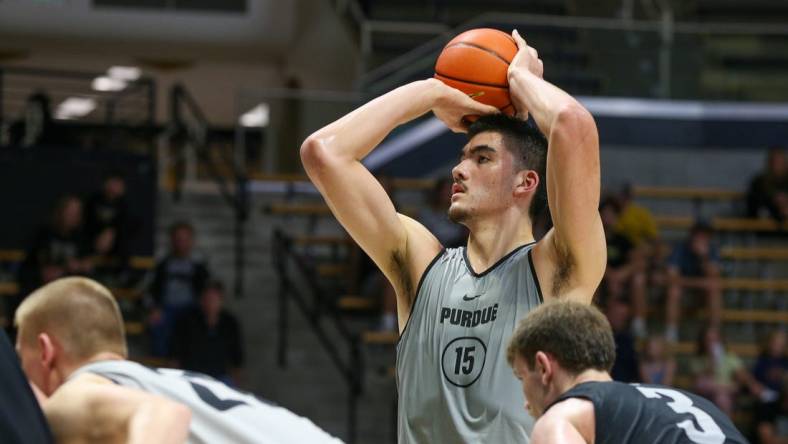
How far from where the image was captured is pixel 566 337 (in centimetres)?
352

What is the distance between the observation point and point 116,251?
12188mm

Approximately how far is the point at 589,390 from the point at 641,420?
0.16 m

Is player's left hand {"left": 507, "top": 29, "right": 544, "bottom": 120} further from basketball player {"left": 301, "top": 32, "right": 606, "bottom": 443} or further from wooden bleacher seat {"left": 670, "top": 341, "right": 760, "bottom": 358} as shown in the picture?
wooden bleacher seat {"left": 670, "top": 341, "right": 760, "bottom": 358}

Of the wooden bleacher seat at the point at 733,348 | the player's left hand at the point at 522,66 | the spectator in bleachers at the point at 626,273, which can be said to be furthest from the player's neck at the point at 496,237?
the wooden bleacher seat at the point at 733,348

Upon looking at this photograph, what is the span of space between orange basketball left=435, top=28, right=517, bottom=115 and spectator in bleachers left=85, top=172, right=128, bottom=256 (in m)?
8.09

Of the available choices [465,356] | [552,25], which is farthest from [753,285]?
[465,356]

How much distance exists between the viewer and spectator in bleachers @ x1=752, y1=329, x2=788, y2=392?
1201 cm

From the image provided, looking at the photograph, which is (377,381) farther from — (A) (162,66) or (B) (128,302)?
(A) (162,66)

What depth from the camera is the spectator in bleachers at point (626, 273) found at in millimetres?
12305

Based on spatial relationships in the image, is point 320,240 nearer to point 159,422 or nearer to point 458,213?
point 458,213

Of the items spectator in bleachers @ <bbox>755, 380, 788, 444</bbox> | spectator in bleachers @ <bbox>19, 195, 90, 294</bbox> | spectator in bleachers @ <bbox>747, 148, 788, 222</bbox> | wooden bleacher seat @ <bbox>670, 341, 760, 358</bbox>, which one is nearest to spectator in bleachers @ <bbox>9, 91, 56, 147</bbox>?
spectator in bleachers @ <bbox>19, 195, 90, 294</bbox>

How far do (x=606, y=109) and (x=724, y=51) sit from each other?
1.38m

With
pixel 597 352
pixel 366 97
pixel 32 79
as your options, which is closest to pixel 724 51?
pixel 366 97

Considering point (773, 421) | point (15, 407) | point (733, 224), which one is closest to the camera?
point (15, 407)
